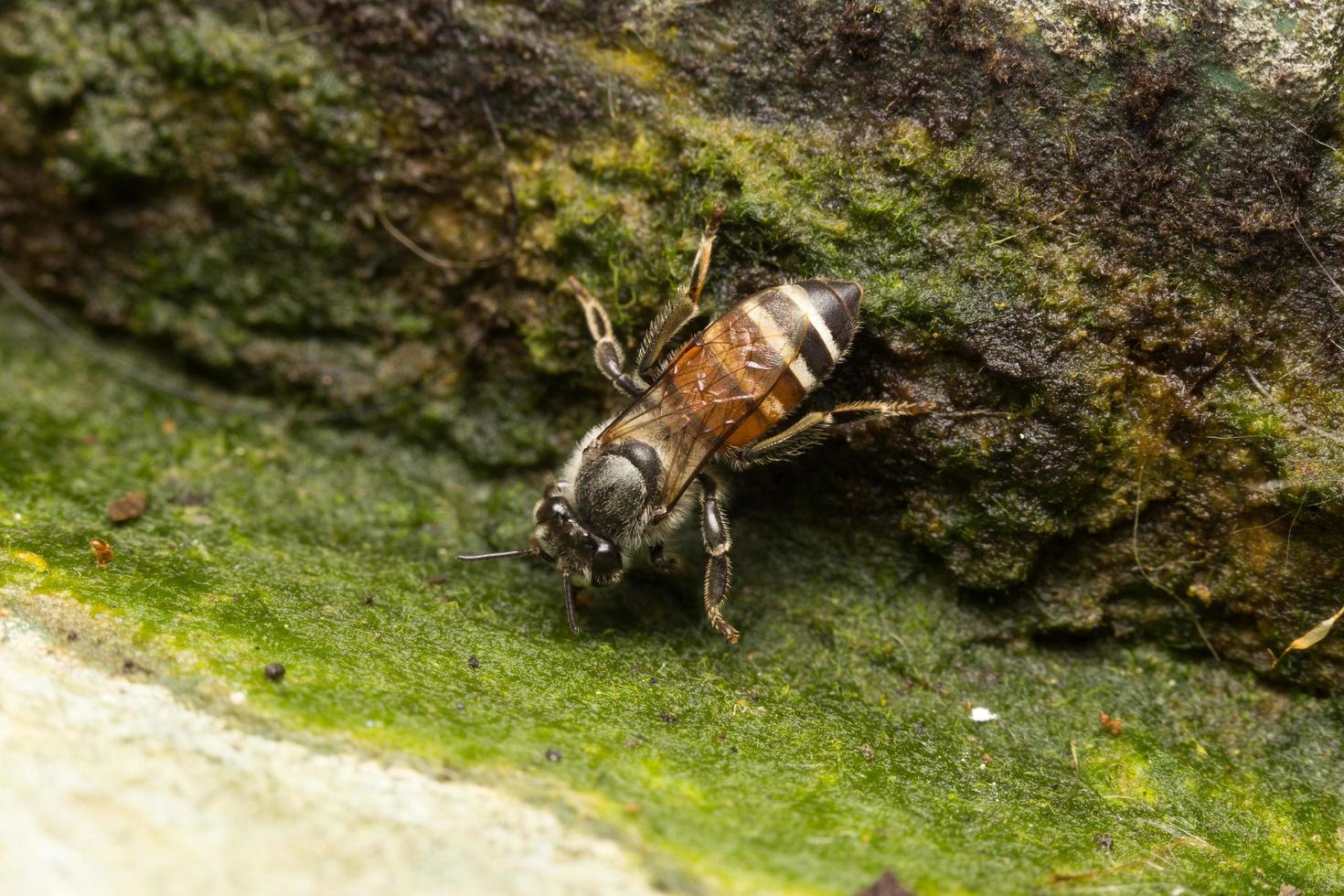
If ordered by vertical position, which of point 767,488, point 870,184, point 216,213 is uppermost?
point 870,184

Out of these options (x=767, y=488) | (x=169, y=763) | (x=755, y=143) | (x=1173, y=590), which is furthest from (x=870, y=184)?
(x=169, y=763)

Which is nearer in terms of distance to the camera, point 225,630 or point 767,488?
point 225,630

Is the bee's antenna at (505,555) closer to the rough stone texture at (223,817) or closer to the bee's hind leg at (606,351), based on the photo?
the bee's hind leg at (606,351)

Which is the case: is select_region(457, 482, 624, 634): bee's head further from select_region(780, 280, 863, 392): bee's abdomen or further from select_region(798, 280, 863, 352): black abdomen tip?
select_region(798, 280, 863, 352): black abdomen tip

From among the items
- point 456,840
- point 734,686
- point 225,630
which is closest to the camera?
point 456,840

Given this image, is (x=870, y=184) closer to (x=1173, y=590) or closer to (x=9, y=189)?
(x=1173, y=590)

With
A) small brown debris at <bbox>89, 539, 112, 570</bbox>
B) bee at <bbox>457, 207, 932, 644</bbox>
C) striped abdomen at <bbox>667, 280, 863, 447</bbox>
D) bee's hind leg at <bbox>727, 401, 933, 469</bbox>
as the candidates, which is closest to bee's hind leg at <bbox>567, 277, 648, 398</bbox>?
bee at <bbox>457, 207, 932, 644</bbox>

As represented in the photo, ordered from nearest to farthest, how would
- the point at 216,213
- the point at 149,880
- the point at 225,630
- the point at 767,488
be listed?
1. the point at 149,880
2. the point at 225,630
3. the point at 767,488
4. the point at 216,213

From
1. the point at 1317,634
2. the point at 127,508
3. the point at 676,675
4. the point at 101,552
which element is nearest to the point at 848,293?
the point at 676,675
